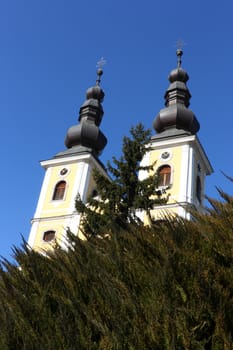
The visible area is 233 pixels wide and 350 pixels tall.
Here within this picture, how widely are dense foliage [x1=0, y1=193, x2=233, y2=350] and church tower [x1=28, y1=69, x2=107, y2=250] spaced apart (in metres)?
22.4

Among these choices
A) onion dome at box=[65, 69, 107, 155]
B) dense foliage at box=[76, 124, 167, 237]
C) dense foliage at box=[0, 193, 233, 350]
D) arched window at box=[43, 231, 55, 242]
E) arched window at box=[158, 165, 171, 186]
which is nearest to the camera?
dense foliage at box=[0, 193, 233, 350]


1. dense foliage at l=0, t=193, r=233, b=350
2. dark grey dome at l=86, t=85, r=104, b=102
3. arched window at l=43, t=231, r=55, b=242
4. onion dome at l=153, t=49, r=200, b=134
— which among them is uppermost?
dark grey dome at l=86, t=85, r=104, b=102

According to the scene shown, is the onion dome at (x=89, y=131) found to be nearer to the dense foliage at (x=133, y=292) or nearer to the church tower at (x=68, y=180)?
the church tower at (x=68, y=180)

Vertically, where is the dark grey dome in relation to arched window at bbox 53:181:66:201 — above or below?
above

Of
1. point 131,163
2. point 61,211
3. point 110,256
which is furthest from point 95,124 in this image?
point 110,256

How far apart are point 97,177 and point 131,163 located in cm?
153

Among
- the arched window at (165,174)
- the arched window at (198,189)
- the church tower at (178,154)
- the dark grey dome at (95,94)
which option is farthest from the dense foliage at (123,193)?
the dark grey dome at (95,94)

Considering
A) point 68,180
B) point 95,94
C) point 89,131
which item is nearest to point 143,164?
point 68,180

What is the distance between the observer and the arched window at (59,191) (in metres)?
32.5

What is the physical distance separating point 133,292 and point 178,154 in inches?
996

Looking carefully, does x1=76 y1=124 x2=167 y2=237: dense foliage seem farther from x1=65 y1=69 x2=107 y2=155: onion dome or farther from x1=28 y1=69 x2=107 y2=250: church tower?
x1=65 y1=69 x2=107 y2=155: onion dome

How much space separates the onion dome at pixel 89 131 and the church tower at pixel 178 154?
5.04 m

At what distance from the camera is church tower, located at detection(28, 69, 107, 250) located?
3106 cm

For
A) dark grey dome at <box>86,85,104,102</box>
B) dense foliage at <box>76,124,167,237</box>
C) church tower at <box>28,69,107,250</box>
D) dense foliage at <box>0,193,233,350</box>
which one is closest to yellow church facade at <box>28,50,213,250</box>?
church tower at <box>28,69,107,250</box>
